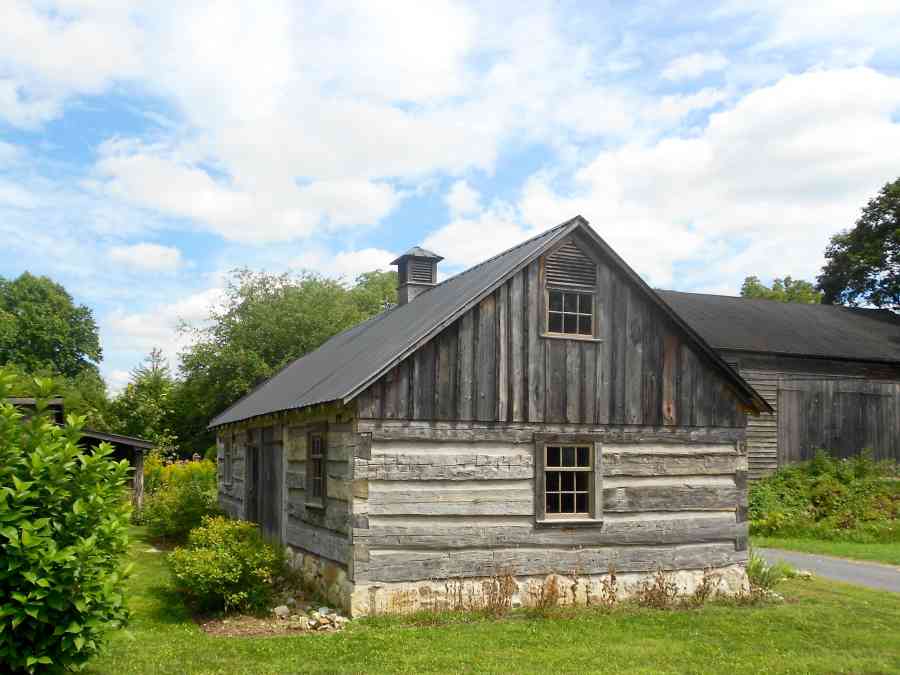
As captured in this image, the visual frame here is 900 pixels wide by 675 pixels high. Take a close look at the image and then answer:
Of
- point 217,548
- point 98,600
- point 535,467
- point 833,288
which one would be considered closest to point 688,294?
point 833,288

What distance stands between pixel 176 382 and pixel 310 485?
3476cm

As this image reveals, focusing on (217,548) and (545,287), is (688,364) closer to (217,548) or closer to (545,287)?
(545,287)

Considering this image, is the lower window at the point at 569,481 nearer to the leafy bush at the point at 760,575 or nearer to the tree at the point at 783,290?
the leafy bush at the point at 760,575

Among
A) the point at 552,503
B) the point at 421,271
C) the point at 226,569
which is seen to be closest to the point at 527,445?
the point at 552,503

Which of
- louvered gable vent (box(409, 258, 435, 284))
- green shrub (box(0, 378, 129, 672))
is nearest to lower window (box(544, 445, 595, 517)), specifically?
green shrub (box(0, 378, 129, 672))

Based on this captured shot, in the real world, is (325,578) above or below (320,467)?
below

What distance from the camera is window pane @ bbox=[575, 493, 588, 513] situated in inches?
577

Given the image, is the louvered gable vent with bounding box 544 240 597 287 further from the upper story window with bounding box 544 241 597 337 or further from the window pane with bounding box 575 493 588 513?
the window pane with bounding box 575 493 588 513

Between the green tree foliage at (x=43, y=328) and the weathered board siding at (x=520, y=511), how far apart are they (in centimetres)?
4962

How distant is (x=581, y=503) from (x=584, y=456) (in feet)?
2.51

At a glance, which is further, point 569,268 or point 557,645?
point 569,268

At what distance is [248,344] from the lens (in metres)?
46.3

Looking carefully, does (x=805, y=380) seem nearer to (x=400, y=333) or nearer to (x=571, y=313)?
(x=571, y=313)

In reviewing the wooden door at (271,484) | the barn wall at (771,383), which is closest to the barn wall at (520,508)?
the wooden door at (271,484)
